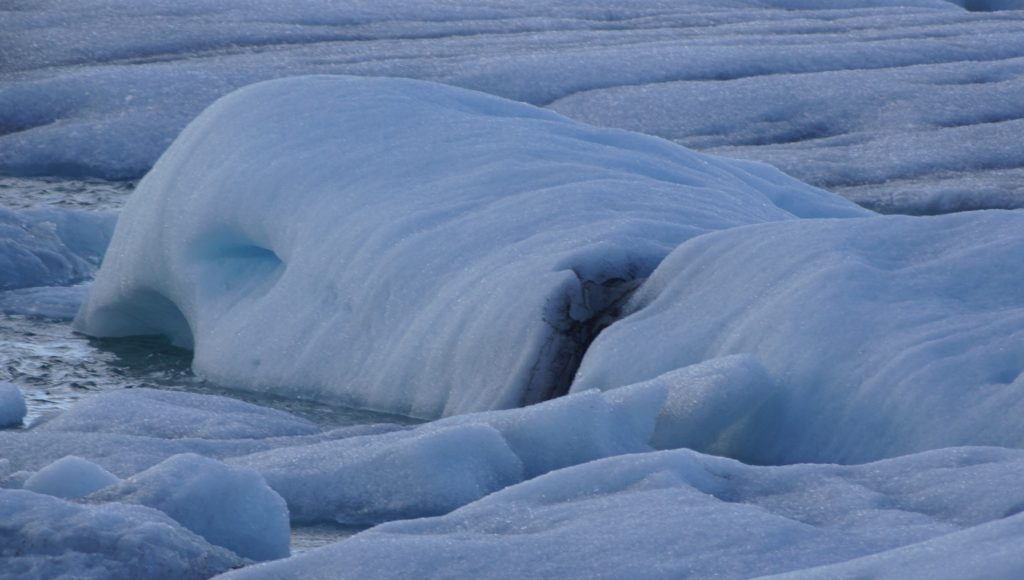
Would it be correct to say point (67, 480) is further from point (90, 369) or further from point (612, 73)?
point (612, 73)

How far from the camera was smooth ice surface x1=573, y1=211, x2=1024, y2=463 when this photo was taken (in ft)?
13.4

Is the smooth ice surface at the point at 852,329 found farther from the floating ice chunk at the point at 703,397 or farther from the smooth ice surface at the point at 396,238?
the smooth ice surface at the point at 396,238

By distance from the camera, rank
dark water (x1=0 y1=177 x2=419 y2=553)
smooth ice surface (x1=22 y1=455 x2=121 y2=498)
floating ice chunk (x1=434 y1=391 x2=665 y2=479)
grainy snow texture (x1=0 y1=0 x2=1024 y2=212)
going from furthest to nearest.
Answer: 1. grainy snow texture (x1=0 y1=0 x2=1024 y2=212)
2. dark water (x1=0 y1=177 x2=419 y2=553)
3. floating ice chunk (x1=434 y1=391 x2=665 y2=479)
4. smooth ice surface (x1=22 y1=455 x2=121 y2=498)

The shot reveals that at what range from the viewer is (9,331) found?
6.08 metres

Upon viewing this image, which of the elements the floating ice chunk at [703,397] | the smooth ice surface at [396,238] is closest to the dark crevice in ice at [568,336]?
the smooth ice surface at [396,238]

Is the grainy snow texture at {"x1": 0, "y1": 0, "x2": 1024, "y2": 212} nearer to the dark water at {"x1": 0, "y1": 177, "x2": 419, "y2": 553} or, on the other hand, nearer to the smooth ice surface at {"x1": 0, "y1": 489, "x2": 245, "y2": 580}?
the dark water at {"x1": 0, "y1": 177, "x2": 419, "y2": 553}

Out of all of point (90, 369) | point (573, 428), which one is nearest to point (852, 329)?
point (573, 428)

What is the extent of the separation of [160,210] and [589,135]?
151 centimetres

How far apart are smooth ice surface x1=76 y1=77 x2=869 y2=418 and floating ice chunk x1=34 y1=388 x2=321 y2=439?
0.50m

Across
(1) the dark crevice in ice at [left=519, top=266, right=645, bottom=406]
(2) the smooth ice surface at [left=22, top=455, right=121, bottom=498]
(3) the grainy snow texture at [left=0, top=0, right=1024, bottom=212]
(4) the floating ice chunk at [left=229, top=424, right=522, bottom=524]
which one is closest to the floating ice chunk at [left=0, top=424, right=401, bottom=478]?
(4) the floating ice chunk at [left=229, top=424, right=522, bottom=524]

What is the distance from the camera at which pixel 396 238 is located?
17.3 feet

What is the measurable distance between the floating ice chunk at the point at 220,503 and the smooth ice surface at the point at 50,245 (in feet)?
12.2

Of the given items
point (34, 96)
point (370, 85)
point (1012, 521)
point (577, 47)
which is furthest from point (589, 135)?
point (577, 47)

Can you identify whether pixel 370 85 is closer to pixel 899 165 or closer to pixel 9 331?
pixel 9 331
